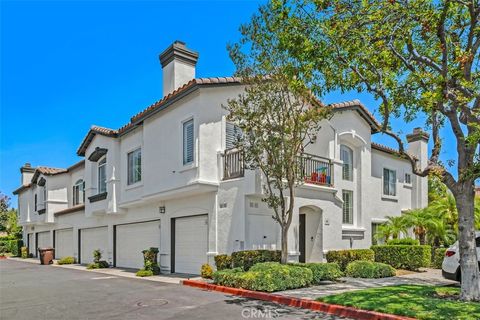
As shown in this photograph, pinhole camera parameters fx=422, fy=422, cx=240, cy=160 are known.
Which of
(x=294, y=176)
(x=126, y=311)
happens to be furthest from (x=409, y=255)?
(x=126, y=311)

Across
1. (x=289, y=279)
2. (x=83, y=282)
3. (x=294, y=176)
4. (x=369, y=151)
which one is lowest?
(x=83, y=282)

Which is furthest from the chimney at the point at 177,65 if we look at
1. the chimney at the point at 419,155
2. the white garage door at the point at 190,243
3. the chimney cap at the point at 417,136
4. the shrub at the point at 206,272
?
the chimney at the point at 419,155

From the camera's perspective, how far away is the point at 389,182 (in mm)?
24734

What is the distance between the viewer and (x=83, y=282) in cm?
1567

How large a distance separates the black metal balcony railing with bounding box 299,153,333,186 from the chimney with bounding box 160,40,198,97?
640 cm

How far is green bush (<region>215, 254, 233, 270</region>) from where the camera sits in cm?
1421

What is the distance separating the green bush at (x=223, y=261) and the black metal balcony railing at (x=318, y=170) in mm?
4475

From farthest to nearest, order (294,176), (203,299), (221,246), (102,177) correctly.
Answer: (102,177) < (221,246) < (294,176) < (203,299)

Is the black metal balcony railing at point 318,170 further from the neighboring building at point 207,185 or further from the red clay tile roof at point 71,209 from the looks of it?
the red clay tile roof at point 71,209

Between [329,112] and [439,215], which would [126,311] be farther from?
[439,215]

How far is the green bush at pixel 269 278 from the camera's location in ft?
37.5

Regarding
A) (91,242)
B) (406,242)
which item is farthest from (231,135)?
(91,242)

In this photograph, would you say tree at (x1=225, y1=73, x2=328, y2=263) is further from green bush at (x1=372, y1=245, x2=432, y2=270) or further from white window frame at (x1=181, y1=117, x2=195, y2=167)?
green bush at (x1=372, y1=245, x2=432, y2=270)

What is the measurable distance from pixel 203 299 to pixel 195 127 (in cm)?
663
